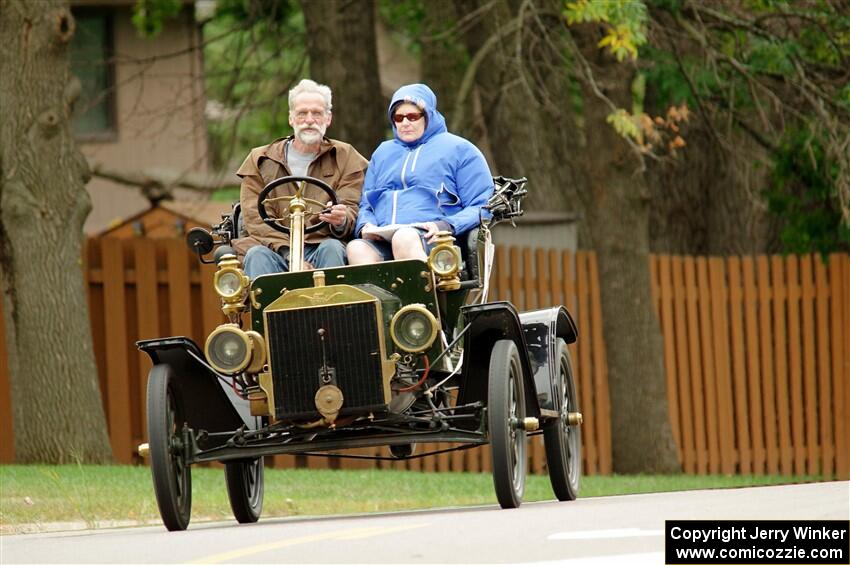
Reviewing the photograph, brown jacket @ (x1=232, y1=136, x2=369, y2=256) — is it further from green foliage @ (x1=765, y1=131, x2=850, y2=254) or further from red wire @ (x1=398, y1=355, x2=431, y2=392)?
green foliage @ (x1=765, y1=131, x2=850, y2=254)

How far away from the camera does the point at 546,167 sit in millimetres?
25031

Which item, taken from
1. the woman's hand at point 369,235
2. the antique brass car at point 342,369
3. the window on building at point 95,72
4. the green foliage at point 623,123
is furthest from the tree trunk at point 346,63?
the antique brass car at point 342,369

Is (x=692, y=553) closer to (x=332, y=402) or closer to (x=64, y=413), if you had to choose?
(x=332, y=402)

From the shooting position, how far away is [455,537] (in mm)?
8125

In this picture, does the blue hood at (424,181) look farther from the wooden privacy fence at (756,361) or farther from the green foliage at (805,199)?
the green foliage at (805,199)

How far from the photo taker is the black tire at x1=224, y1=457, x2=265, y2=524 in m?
10.9

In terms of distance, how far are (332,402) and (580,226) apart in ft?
49.7

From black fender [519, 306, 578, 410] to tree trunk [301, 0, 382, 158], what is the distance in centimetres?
Result: 949

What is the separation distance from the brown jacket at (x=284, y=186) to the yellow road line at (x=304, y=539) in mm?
2281

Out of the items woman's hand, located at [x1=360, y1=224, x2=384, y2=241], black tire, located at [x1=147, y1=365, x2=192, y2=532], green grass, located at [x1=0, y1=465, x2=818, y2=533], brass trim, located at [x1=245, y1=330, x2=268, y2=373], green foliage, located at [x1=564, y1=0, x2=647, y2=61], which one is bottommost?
green grass, located at [x1=0, y1=465, x2=818, y2=533]

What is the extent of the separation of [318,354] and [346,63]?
36.9 feet

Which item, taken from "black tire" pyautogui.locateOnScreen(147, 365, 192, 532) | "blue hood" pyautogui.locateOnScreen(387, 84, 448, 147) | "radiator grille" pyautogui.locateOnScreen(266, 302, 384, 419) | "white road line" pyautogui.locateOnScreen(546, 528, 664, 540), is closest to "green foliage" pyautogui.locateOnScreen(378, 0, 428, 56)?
"blue hood" pyautogui.locateOnScreen(387, 84, 448, 147)

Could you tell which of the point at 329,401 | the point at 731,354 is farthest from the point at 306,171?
the point at 731,354

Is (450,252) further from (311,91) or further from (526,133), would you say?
(526,133)
